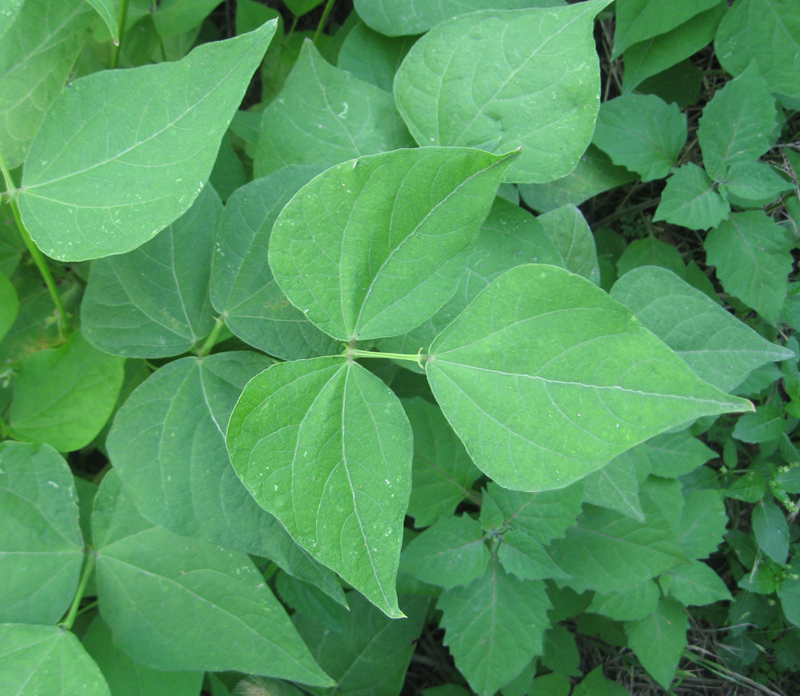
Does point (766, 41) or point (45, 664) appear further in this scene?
point (766, 41)

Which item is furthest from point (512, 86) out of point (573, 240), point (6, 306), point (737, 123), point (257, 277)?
point (6, 306)

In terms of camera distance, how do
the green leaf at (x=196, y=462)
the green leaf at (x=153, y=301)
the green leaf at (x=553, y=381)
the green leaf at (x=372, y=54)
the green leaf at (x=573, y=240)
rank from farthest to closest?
1. the green leaf at (x=372, y=54)
2. the green leaf at (x=573, y=240)
3. the green leaf at (x=153, y=301)
4. the green leaf at (x=196, y=462)
5. the green leaf at (x=553, y=381)

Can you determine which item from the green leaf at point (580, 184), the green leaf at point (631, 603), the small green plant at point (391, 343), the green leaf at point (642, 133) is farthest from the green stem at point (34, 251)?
the green leaf at point (631, 603)

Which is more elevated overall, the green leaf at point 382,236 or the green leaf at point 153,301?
the green leaf at point 382,236

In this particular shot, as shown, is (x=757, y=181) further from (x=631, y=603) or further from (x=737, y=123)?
(x=631, y=603)

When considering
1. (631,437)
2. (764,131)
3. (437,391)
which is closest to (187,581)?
(437,391)

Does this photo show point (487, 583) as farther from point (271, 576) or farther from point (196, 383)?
point (196, 383)

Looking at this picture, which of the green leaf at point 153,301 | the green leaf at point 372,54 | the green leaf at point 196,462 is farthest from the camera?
the green leaf at point 372,54

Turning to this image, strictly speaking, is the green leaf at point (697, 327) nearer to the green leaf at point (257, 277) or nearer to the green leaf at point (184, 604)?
the green leaf at point (257, 277)
